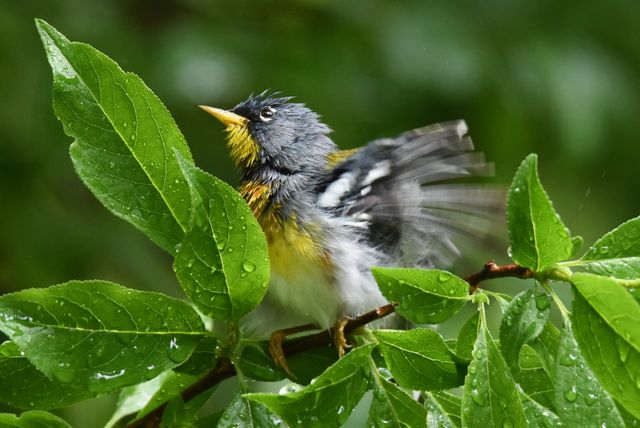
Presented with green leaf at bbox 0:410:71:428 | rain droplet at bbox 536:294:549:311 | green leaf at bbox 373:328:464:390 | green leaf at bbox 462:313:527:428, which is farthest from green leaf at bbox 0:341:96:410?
rain droplet at bbox 536:294:549:311

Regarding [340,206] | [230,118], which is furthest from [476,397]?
[230,118]

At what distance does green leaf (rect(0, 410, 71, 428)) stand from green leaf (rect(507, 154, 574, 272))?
2.71 feet

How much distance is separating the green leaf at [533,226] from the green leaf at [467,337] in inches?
4.4

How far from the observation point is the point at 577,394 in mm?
1326

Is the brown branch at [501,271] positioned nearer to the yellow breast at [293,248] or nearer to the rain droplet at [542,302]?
the rain droplet at [542,302]

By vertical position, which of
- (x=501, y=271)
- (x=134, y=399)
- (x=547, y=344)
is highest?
(x=501, y=271)

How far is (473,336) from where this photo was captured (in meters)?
1.42

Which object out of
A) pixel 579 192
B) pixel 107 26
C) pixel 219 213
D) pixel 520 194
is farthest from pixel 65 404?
pixel 579 192

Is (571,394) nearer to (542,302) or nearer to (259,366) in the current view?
(542,302)

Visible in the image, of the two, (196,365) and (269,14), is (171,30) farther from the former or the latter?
(196,365)

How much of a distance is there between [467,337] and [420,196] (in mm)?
531

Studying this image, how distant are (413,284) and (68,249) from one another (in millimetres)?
2582

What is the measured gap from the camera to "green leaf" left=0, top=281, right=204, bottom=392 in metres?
1.39

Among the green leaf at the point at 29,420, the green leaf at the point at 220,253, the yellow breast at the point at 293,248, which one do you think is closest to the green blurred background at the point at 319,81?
the yellow breast at the point at 293,248
